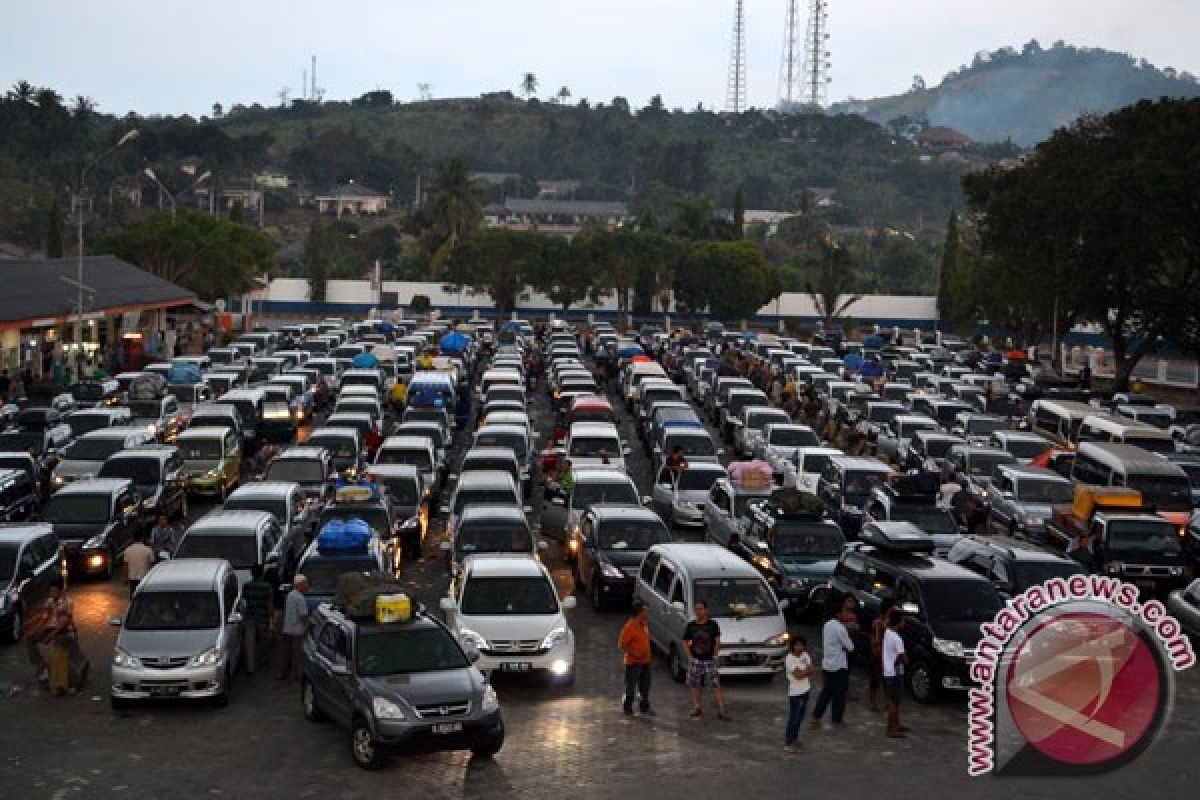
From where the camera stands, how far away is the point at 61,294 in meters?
57.2

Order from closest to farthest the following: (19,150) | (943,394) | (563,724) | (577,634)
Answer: (563,724)
(577,634)
(943,394)
(19,150)

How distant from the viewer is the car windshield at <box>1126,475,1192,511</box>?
30531mm

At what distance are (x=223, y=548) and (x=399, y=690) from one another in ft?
25.3

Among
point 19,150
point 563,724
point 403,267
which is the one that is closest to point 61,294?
point 563,724

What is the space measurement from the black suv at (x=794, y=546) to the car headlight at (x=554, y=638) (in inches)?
208

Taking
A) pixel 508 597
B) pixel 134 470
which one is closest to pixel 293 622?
pixel 508 597

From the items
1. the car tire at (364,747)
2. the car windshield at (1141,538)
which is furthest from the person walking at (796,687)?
the car windshield at (1141,538)

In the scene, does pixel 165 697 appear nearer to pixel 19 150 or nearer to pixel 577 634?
pixel 577 634

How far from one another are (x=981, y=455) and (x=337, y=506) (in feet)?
50.9

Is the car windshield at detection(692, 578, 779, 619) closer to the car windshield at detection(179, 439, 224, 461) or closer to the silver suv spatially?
the silver suv

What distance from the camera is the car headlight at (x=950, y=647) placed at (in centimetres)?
1812

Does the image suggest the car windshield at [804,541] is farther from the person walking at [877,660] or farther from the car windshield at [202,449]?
the car windshield at [202,449]

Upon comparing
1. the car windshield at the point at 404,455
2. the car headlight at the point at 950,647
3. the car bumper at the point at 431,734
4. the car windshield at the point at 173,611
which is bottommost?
the car bumper at the point at 431,734

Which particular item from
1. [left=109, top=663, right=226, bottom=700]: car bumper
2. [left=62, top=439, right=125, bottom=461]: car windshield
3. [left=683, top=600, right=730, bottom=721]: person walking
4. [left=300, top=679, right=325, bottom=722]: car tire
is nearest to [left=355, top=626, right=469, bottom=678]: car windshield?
[left=300, top=679, right=325, bottom=722]: car tire
